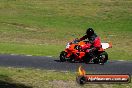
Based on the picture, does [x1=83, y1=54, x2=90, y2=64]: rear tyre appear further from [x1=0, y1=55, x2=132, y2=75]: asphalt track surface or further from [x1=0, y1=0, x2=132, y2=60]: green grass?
[x1=0, y1=0, x2=132, y2=60]: green grass

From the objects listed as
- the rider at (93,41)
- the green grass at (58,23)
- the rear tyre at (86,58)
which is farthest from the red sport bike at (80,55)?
the green grass at (58,23)

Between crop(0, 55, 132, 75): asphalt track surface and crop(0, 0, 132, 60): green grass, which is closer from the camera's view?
crop(0, 55, 132, 75): asphalt track surface

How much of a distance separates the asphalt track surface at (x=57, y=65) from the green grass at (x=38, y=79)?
1738mm

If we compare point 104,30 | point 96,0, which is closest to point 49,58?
point 104,30

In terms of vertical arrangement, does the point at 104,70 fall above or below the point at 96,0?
below

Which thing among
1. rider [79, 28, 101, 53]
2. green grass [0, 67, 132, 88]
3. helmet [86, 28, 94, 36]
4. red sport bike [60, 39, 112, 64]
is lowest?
green grass [0, 67, 132, 88]

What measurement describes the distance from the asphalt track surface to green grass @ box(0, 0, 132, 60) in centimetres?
327

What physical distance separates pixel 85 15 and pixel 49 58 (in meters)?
28.9

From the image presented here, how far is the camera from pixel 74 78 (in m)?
16.1

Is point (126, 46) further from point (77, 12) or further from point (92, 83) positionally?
point (77, 12)

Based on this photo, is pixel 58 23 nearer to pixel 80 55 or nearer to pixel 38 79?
pixel 80 55

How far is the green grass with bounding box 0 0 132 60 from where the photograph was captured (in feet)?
102

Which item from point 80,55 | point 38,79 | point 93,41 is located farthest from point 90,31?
point 38,79

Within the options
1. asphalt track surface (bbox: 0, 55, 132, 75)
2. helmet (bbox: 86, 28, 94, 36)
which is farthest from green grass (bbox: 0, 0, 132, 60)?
helmet (bbox: 86, 28, 94, 36)
